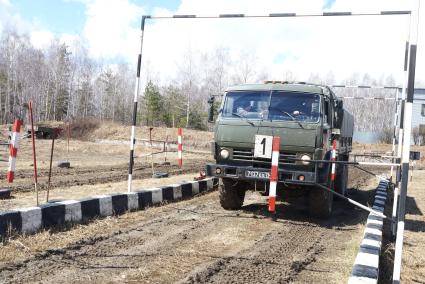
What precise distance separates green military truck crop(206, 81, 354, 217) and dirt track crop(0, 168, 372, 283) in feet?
1.92

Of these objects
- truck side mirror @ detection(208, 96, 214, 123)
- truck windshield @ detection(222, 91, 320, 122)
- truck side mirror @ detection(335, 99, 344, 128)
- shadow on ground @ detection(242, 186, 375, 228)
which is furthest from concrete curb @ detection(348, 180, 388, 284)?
truck side mirror @ detection(208, 96, 214, 123)

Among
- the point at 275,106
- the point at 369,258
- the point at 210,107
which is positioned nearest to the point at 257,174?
the point at 275,106

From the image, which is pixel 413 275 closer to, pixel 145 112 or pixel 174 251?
pixel 174 251

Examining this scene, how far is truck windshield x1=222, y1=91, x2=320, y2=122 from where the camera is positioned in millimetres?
8609

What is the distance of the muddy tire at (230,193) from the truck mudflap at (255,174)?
21.4 inches

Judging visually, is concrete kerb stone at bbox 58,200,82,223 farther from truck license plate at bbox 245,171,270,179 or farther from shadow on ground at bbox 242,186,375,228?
shadow on ground at bbox 242,186,375,228

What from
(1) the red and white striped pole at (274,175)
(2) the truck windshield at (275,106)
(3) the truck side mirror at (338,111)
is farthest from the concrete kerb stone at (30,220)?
(3) the truck side mirror at (338,111)

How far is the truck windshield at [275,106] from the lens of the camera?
28.2ft

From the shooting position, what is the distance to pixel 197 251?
19.1 feet

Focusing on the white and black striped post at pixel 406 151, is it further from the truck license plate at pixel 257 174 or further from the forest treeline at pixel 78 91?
the forest treeline at pixel 78 91

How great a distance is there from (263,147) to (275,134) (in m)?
0.31

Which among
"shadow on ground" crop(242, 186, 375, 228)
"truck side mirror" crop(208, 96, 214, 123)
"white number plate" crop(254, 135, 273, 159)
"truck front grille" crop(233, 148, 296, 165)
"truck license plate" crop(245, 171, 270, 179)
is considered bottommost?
"shadow on ground" crop(242, 186, 375, 228)

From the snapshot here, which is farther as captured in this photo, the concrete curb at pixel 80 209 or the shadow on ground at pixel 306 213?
the shadow on ground at pixel 306 213

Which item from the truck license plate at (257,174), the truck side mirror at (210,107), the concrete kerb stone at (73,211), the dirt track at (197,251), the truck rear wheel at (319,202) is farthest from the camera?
the truck side mirror at (210,107)
